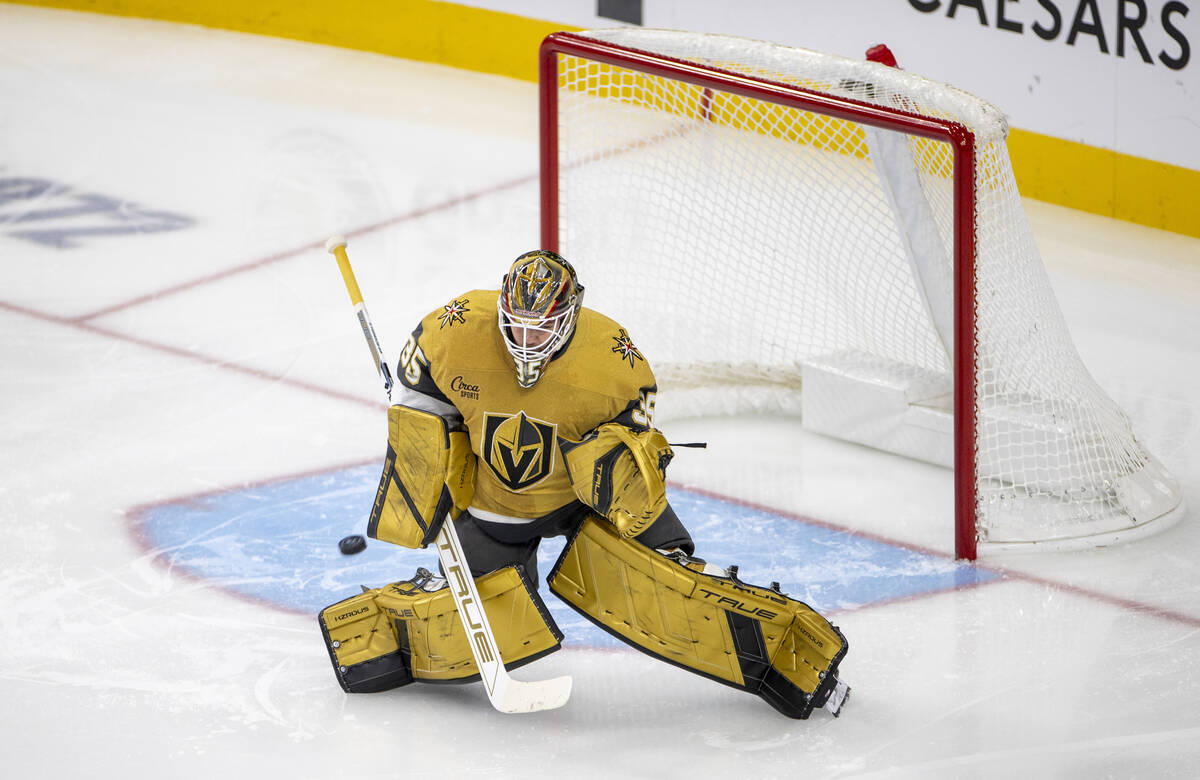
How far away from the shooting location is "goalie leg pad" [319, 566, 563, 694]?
3.46m

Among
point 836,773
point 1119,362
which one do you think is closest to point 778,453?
point 1119,362

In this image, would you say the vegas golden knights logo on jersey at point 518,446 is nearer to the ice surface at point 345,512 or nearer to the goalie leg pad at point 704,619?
the goalie leg pad at point 704,619

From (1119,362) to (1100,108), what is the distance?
1.28m

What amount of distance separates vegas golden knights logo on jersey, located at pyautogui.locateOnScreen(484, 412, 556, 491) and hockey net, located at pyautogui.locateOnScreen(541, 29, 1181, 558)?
1.15 m

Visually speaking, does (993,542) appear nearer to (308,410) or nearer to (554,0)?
(308,410)

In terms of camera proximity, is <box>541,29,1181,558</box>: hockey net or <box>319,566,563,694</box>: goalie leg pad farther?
<box>541,29,1181,558</box>: hockey net

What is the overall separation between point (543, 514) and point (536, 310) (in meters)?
0.46

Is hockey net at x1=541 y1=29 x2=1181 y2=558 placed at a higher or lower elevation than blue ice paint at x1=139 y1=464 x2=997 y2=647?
higher

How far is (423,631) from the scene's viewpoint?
3531 millimetres

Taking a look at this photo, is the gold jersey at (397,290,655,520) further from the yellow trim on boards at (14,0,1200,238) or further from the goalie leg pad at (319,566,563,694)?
the yellow trim on boards at (14,0,1200,238)

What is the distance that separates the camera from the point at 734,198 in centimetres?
499

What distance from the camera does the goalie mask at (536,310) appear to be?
10.8ft

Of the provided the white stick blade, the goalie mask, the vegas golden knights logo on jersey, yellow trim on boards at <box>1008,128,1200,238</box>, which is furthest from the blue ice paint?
yellow trim on boards at <box>1008,128,1200,238</box>

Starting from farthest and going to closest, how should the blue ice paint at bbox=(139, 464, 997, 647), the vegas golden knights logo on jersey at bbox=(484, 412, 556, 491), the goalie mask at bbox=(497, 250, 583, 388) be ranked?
1. the blue ice paint at bbox=(139, 464, 997, 647)
2. the vegas golden knights logo on jersey at bbox=(484, 412, 556, 491)
3. the goalie mask at bbox=(497, 250, 583, 388)
